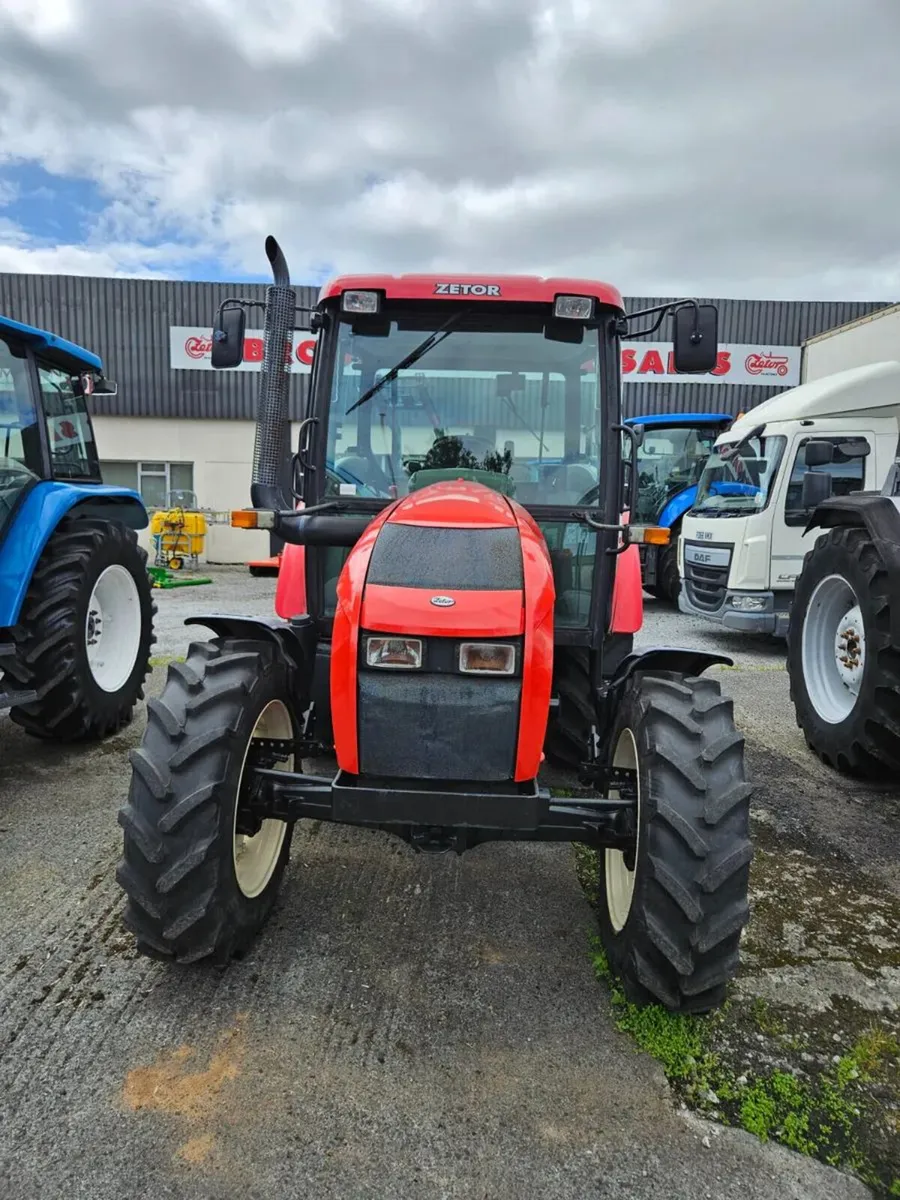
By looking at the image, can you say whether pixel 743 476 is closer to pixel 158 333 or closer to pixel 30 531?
pixel 30 531

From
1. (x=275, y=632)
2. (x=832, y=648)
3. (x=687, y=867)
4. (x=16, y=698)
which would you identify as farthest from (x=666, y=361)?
(x=687, y=867)

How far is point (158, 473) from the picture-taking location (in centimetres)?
1616

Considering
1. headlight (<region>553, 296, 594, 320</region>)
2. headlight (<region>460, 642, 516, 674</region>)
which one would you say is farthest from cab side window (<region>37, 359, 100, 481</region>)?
headlight (<region>460, 642, 516, 674</region>)

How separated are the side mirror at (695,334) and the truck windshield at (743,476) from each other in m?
4.56

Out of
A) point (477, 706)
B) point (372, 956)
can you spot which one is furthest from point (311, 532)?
point (372, 956)

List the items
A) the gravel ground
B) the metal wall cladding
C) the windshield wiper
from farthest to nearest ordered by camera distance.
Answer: the metal wall cladding, the windshield wiper, the gravel ground

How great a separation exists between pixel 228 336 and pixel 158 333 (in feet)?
46.5

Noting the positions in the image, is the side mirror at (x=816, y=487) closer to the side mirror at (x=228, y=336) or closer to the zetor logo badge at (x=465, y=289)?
the zetor logo badge at (x=465, y=289)

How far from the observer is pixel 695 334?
3.12 meters

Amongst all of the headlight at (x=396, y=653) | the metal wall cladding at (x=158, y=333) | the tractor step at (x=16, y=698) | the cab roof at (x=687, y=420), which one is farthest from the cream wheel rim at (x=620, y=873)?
the metal wall cladding at (x=158, y=333)

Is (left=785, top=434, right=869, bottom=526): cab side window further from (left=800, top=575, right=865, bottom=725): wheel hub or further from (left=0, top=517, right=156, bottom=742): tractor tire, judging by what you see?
(left=0, top=517, right=156, bottom=742): tractor tire

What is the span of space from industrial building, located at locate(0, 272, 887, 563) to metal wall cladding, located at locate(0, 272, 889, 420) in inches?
0.8

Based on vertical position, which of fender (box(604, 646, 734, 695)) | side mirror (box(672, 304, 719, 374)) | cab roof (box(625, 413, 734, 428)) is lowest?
fender (box(604, 646, 734, 695))

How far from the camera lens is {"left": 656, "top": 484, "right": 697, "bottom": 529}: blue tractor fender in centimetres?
1000
